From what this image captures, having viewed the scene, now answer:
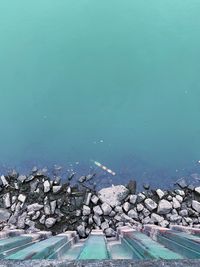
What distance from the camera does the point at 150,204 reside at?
9.84ft

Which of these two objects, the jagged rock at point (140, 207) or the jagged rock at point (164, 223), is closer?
the jagged rock at point (164, 223)

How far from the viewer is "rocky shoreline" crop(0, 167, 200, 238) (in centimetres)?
296

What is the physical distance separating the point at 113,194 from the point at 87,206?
0.26 metres

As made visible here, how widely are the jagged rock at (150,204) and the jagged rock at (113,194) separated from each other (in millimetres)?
198

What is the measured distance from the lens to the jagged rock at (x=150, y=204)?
299 centimetres

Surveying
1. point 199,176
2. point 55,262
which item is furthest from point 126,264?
point 199,176

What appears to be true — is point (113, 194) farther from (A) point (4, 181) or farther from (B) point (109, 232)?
(A) point (4, 181)

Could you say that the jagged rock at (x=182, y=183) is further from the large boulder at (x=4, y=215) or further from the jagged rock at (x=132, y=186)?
the large boulder at (x=4, y=215)

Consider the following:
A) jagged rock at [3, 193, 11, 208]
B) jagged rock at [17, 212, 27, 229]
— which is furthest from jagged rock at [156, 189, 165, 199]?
jagged rock at [3, 193, 11, 208]

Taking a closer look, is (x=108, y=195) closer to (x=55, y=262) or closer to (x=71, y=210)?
(x=71, y=210)

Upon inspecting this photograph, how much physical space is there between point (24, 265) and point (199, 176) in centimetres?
247

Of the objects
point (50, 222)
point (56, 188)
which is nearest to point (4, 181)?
point (56, 188)

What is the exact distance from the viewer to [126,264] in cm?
84

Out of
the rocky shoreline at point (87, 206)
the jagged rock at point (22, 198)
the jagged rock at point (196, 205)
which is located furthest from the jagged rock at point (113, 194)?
the jagged rock at point (22, 198)
